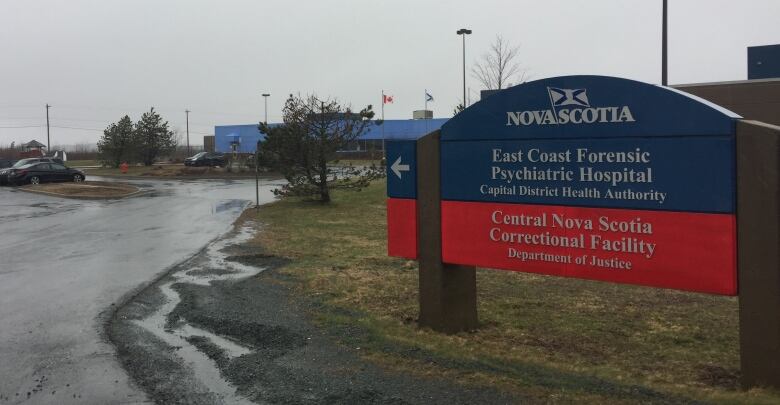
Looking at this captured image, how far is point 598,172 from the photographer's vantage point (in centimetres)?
504

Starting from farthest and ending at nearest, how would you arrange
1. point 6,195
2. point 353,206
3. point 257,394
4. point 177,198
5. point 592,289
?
1. point 6,195
2. point 177,198
3. point 353,206
4. point 592,289
5. point 257,394

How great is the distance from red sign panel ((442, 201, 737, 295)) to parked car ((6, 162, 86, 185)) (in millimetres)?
36224

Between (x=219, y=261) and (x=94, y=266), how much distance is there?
1.98m

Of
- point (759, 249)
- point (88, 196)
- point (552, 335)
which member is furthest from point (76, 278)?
point (88, 196)

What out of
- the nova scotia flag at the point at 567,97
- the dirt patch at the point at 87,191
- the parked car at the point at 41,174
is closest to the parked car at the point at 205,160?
the parked car at the point at 41,174

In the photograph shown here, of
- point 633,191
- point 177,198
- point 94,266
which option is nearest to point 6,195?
point 177,198

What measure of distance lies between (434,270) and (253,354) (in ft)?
6.06

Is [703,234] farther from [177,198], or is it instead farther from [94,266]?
[177,198]

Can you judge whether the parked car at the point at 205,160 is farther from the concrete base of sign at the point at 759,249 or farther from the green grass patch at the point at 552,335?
the concrete base of sign at the point at 759,249

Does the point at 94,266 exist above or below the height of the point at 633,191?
below

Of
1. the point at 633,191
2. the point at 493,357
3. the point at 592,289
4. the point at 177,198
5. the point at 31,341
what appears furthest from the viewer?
the point at 177,198

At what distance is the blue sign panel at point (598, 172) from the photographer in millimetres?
4508

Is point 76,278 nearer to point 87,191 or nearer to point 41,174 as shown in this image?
point 87,191

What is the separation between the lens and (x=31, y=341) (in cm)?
600
